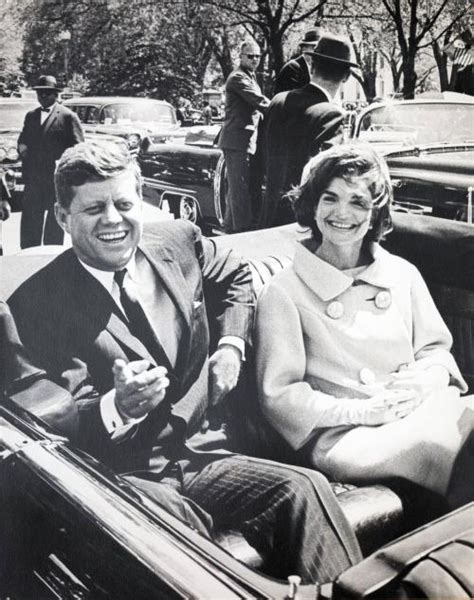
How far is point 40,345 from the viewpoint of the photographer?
1549 mm

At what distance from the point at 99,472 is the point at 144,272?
406mm

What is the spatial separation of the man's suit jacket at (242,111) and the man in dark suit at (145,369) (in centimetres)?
28

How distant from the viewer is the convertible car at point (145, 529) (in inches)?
51.9

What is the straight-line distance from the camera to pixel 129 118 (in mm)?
1674

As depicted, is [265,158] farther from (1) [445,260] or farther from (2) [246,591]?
(2) [246,591]

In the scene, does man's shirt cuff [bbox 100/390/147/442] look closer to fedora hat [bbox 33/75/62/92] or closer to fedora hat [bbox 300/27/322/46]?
fedora hat [bbox 33/75/62/92]

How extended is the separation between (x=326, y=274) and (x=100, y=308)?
527mm

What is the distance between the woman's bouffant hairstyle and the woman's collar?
0.04 meters

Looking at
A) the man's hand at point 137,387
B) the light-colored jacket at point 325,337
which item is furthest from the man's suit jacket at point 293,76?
the man's hand at point 137,387

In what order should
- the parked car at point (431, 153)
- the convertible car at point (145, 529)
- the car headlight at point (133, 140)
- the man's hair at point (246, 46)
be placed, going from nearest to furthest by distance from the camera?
1. the convertible car at point (145, 529)
2. the car headlight at point (133, 140)
3. the man's hair at point (246, 46)
4. the parked car at point (431, 153)

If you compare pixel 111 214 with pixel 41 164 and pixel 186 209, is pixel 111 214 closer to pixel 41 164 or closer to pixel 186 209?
pixel 41 164

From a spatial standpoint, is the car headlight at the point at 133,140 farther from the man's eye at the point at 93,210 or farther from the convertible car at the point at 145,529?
the convertible car at the point at 145,529

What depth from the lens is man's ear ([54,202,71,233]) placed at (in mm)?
1556

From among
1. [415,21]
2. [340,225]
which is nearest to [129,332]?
[340,225]
